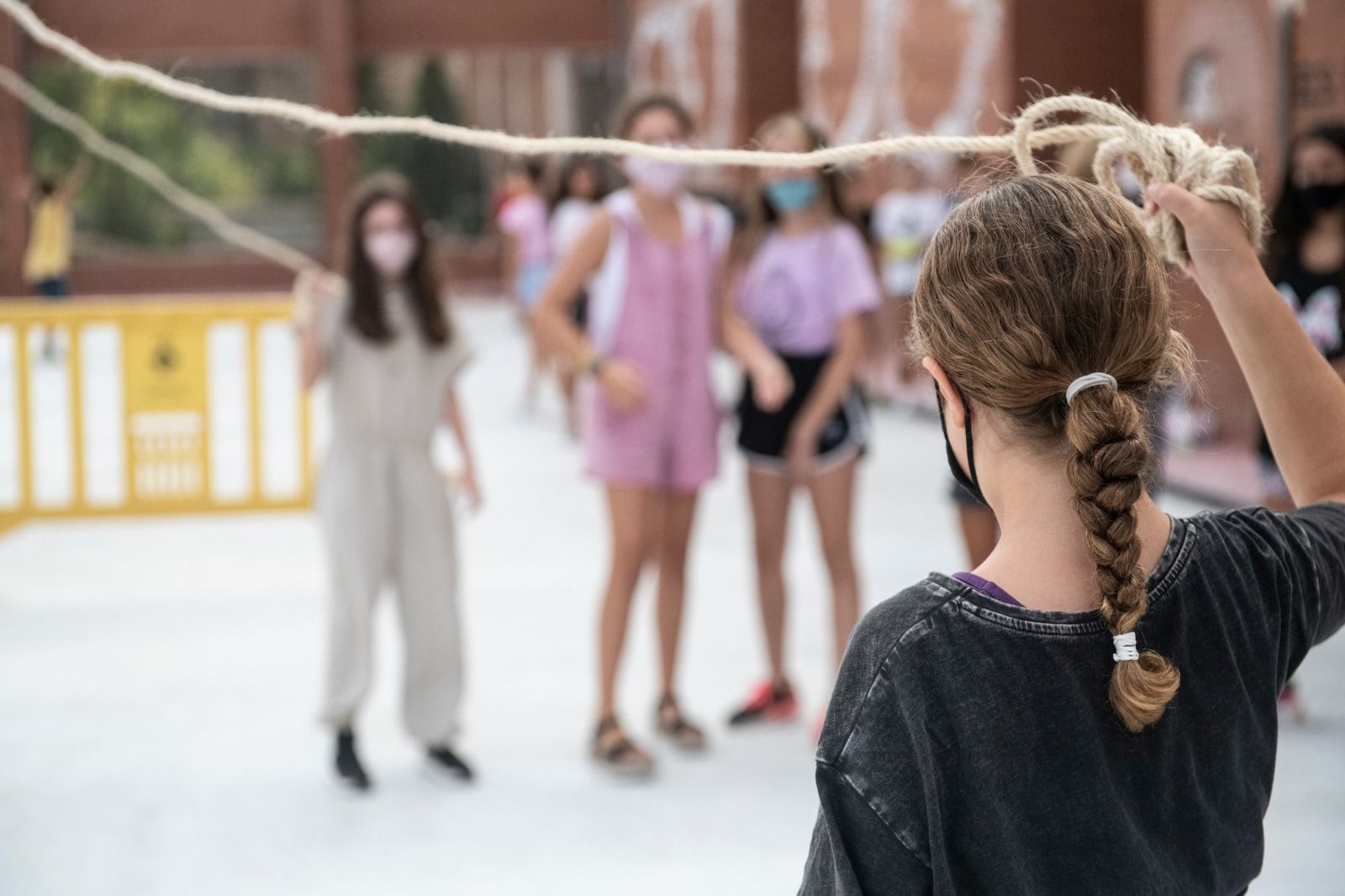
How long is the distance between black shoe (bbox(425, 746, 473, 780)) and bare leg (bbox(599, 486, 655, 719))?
1.25 feet

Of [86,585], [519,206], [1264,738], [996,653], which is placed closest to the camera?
[996,653]

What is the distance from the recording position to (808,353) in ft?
14.1

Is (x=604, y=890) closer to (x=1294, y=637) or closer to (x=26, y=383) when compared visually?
(x=1294, y=637)

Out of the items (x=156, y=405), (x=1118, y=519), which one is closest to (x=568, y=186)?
(x=156, y=405)

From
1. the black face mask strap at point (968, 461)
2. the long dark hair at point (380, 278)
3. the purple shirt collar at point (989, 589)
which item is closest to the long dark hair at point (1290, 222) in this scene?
the long dark hair at point (380, 278)

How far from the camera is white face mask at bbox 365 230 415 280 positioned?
3.93 metres

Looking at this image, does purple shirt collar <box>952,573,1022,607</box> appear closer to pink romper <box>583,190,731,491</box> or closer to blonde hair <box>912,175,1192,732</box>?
blonde hair <box>912,175,1192,732</box>

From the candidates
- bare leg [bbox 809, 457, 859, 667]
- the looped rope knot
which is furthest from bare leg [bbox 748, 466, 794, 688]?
the looped rope knot

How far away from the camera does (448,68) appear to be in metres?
24.5

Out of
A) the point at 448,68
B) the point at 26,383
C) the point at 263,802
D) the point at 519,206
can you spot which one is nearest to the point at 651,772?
the point at 263,802

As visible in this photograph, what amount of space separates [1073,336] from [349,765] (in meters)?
3.13

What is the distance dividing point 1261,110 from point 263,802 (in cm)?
621

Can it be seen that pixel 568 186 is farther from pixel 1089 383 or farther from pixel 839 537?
pixel 1089 383

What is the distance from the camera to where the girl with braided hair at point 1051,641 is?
3.76 ft
